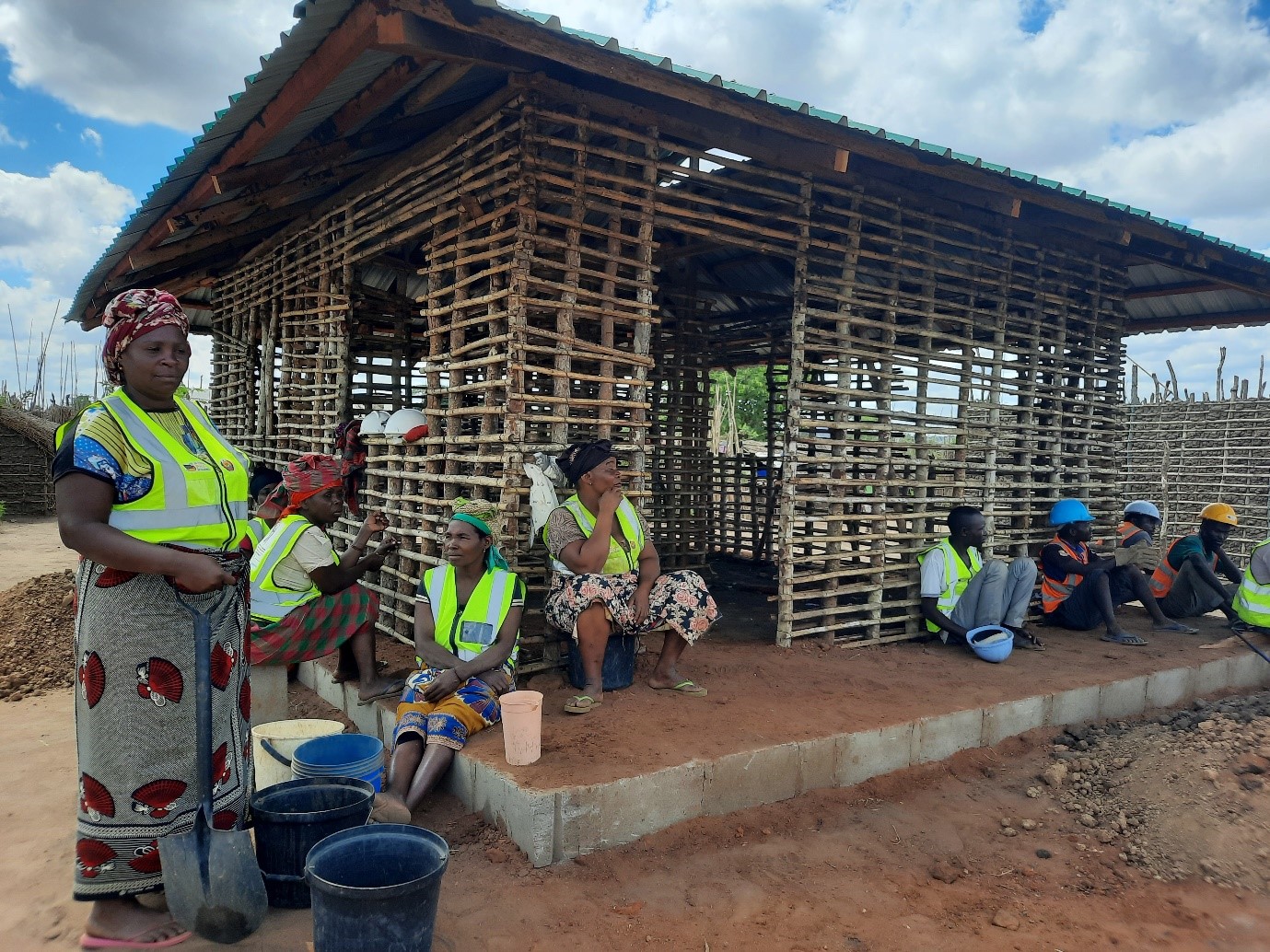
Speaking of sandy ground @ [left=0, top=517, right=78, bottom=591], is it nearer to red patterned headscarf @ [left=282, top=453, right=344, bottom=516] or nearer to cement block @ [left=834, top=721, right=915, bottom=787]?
red patterned headscarf @ [left=282, top=453, right=344, bottom=516]

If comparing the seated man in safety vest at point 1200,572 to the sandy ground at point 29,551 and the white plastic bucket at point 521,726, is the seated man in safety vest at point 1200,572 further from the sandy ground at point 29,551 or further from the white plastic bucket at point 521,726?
the sandy ground at point 29,551

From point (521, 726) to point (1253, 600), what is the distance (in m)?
6.26

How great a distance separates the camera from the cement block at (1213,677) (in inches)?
224

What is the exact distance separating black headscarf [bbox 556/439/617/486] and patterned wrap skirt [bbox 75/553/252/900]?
6.64 feet

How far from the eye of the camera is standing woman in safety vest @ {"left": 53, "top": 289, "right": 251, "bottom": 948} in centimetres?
235

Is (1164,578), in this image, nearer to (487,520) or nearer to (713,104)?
(713,104)

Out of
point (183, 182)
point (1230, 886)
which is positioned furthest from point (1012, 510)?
point (183, 182)

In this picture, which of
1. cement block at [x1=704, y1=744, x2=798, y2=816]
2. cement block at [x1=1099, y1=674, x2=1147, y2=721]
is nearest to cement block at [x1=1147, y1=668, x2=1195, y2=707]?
cement block at [x1=1099, y1=674, x2=1147, y2=721]

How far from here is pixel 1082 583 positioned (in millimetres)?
6477

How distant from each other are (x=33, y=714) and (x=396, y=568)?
7.96ft

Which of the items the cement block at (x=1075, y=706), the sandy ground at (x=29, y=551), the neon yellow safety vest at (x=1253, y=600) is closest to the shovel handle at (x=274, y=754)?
the cement block at (x=1075, y=706)

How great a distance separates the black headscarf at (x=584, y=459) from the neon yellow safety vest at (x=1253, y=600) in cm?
546

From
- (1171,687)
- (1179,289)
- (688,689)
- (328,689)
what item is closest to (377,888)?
(688,689)

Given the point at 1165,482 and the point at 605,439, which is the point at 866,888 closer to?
the point at 605,439
